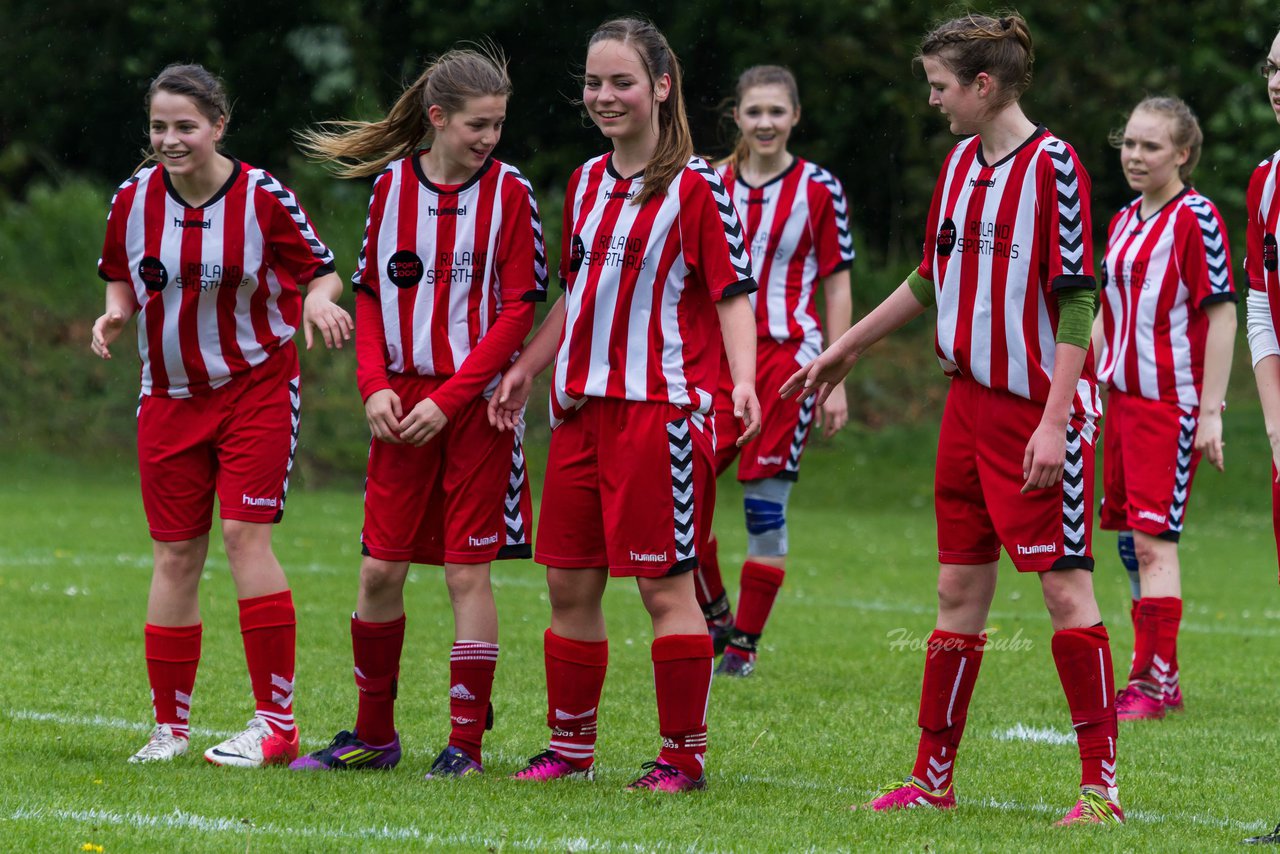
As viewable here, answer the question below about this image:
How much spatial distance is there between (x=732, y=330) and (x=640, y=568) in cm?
71

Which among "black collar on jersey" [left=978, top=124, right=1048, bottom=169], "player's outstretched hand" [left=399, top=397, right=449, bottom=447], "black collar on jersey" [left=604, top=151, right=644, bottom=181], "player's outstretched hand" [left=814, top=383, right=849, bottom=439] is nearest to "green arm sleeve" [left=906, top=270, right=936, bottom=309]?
"black collar on jersey" [left=978, top=124, right=1048, bottom=169]

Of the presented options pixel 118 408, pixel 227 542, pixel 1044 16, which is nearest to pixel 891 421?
pixel 1044 16

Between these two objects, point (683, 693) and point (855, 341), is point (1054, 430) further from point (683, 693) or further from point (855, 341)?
point (683, 693)

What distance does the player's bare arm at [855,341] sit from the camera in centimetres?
476

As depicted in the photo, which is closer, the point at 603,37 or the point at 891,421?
the point at 603,37

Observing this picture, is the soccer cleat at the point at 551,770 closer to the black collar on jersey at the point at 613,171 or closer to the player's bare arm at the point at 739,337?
the player's bare arm at the point at 739,337

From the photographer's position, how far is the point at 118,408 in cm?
1764

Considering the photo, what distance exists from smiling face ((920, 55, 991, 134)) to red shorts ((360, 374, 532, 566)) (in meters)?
1.59

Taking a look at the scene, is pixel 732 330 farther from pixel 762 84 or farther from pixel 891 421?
pixel 891 421

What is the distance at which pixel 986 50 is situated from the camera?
4426 millimetres

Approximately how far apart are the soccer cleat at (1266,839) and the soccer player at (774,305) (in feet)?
10.8

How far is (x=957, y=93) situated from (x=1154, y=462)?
111 inches

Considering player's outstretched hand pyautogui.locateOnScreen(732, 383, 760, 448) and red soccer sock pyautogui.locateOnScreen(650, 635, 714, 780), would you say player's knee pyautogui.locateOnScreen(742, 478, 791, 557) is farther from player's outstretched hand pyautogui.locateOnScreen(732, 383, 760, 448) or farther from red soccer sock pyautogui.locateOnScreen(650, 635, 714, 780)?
player's outstretched hand pyautogui.locateOnScreen(732, 383, 760, 448)

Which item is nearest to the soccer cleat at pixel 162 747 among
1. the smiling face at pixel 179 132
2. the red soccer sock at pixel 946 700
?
the smiling face at pixel 179 132
